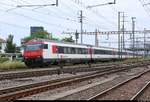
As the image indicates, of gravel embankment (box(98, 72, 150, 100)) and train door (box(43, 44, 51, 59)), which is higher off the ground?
train door (box(43, 44, 51, 59))

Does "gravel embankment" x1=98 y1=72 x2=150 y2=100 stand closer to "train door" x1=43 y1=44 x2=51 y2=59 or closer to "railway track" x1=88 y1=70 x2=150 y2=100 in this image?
"railway track" x1=88 y1=70 x2=150 y2=100

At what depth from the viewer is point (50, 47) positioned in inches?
1725

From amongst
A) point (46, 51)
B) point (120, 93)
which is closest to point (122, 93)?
point (120, 93)

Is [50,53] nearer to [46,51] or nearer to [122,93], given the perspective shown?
[46,51]

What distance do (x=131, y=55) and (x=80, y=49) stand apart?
155 feet

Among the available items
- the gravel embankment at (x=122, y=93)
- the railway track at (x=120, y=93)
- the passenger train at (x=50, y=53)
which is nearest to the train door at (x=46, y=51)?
the passenger train at (x=50, y=53)

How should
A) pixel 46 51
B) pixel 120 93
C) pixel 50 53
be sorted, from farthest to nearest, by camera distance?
A: pixel 50 53 → pixel 46 51 → pixel 120 93

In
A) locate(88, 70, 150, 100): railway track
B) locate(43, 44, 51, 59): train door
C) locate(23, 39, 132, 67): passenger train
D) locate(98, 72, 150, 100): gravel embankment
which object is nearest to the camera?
locate(88, 70, 150, 100): railway track

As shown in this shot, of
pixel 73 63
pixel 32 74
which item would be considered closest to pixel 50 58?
pixel 73 63

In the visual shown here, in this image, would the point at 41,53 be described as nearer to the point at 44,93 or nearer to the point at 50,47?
the point at 50,47

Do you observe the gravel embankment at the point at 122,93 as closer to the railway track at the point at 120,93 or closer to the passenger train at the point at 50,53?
the railway track at the point at 120,93

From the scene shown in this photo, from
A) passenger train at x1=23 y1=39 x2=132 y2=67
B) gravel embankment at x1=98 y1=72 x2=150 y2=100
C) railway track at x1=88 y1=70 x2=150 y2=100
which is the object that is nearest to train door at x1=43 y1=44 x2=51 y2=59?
passenger train at x1=23 y1=39 x2=132 y2=67

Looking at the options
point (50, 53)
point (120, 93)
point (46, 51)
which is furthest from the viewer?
point (50, 53)

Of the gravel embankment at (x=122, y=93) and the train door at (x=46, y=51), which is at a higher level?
Answer: the train door at (x=46, y=51)
